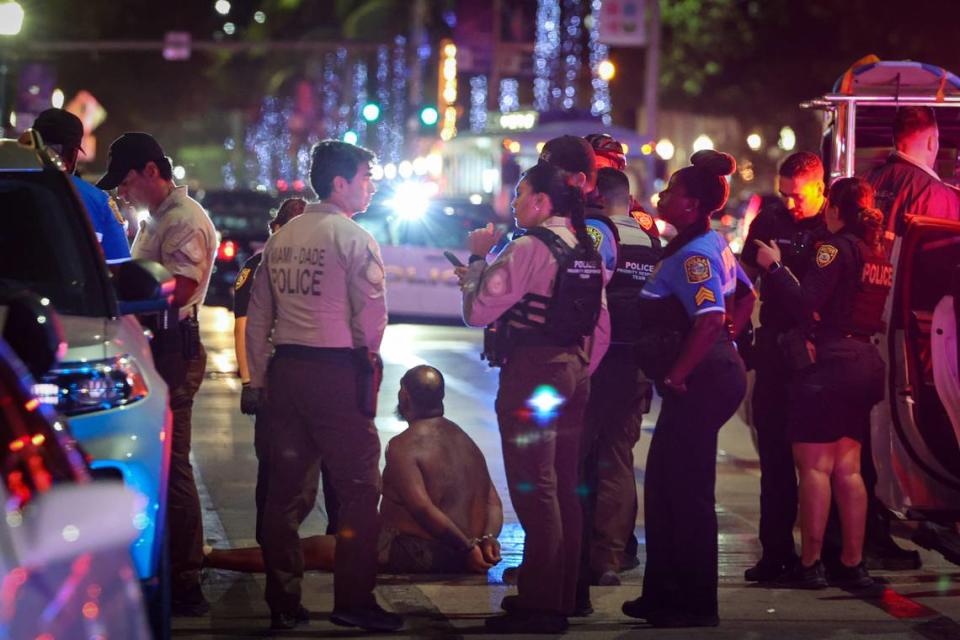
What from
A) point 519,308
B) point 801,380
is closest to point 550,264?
point 519,308

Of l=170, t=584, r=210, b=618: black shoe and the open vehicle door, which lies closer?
l=170, t=584, r=210, b=618: black shoe

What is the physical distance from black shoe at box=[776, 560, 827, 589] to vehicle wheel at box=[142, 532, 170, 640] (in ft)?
9.88

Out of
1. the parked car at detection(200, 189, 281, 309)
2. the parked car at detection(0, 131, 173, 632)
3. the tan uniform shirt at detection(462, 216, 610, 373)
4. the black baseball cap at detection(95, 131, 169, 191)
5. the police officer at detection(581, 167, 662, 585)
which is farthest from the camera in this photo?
the parked car at detection(200, 189, 281, 309)

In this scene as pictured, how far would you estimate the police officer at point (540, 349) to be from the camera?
6.57 metres

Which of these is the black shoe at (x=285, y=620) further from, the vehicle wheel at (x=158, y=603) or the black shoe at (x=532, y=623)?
the vehicle wheel at (x=158, y=603)

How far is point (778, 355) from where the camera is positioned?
7.67 meters

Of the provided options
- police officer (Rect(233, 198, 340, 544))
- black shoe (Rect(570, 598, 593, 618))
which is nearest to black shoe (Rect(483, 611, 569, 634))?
black shoe (Rect(570, 598, 593, 618))

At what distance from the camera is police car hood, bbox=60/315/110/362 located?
555 cm

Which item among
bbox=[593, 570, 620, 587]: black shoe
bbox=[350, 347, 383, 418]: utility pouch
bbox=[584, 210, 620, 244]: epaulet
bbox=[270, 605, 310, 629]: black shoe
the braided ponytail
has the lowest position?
bbox=[593, 570, 620, 587]: black shoe

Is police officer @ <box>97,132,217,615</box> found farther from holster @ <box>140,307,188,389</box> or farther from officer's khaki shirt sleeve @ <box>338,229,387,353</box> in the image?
officer's khaki shirt sleeve @ <box>338,229,387,353</box>

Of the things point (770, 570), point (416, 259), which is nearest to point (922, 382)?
point (770, 570)

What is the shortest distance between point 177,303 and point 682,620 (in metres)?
2.33

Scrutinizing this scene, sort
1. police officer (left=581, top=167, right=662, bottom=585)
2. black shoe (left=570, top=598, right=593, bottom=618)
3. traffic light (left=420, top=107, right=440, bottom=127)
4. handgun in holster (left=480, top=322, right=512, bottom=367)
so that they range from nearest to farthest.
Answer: handgun in holster (left=480, top=322, right=512, bottom=367)
black shoe (left=570, top=598, right=593, bottom=618)
police officer (left=581, top=167, right=662, bottom=585)
traffic light (left=420, top=107, right=440, bottom=127)

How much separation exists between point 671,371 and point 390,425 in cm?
605
